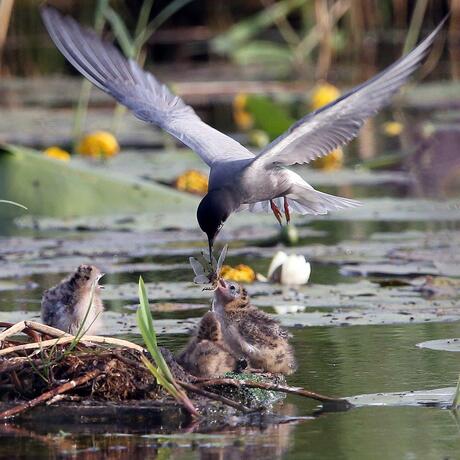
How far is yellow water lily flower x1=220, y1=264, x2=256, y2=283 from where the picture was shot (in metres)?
7.75

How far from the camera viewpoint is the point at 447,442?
4.68 meters

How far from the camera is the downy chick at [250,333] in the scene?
581 cm

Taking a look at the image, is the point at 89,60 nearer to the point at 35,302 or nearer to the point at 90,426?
the point at 35,302

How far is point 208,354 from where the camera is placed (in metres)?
5.62

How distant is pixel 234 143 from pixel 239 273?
76 centimetres

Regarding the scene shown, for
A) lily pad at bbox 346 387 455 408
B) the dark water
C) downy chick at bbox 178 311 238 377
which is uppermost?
downy chick at bbox 178 311 238 377

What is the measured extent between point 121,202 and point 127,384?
16.6 feet

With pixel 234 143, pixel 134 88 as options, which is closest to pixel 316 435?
pixel 234 143

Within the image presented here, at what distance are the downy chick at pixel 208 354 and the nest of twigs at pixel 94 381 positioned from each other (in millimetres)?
200

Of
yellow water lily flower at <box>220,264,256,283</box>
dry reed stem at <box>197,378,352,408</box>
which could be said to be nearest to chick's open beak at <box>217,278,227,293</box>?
dry reed stem at <box>197,378,352,408</box>

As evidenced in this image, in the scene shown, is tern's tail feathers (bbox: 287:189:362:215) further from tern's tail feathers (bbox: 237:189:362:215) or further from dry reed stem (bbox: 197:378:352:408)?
dry reed stem (bbox: 197:378:352:408)

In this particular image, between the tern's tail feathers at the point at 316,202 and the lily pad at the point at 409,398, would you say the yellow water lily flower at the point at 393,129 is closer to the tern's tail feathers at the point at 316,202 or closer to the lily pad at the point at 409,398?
the tern's tail feathers at the point at 316,202

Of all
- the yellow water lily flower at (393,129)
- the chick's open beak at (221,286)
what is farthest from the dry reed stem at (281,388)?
the yellow water lily flower at (393,129)

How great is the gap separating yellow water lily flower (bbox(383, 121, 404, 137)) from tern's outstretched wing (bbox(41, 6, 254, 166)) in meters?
7.29
